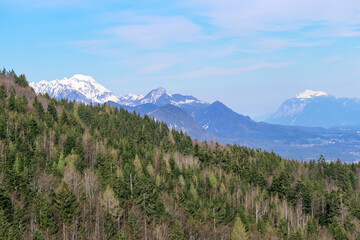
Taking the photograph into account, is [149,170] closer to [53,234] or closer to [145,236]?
[145,236]

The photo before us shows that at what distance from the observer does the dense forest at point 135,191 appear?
7762 centimetres

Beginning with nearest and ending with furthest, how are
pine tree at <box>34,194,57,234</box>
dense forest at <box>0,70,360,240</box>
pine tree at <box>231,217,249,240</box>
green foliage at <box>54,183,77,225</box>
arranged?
pine tree at <box>34,194,57,234</box> < green foliage at <box>54,183,77,225</box> < dense forest at <box>0,70,360,240</box> < pine tree at <box>231,217,249,240</box>

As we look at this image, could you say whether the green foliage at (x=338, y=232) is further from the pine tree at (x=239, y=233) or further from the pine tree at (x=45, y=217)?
the pine tree at (x=45, y=217)

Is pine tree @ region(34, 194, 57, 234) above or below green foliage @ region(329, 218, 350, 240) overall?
above

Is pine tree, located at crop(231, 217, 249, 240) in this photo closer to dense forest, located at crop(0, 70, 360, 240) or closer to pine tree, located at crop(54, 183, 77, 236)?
dense forest, located at crop(0, 70, 360, 240)

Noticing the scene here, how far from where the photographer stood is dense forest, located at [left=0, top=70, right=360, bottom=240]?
255 ft

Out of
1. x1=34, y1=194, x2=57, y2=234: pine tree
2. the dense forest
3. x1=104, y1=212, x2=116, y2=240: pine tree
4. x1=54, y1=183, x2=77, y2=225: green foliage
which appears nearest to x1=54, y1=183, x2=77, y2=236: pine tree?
x1=54, y1=183, x2=77, y2=225: green foliage

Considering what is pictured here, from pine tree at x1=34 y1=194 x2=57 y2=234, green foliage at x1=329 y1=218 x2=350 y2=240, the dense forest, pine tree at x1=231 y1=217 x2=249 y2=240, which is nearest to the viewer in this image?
pine tree at x1=34 y1=194 x2=57 y2=234

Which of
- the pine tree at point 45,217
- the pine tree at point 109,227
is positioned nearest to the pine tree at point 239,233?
the pine tree at point 109,227

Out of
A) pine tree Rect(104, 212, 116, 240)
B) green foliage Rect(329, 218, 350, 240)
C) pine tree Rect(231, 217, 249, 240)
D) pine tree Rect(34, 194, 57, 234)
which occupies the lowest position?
green foliage Rect(329, 218, 350, 240)

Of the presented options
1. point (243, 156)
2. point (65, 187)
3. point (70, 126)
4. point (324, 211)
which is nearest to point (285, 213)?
point (324, 211)

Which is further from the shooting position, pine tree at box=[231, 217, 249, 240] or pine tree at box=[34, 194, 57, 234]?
pine tree at box=[231, 217, 249, 240]

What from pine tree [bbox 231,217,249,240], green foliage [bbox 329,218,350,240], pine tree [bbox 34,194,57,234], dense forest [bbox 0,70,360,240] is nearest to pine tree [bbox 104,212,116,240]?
dense forest [bbox 0,70,360,240]

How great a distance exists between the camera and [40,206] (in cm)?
7375
